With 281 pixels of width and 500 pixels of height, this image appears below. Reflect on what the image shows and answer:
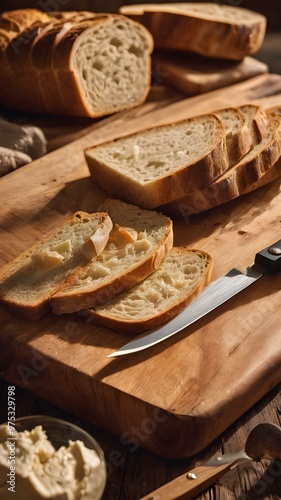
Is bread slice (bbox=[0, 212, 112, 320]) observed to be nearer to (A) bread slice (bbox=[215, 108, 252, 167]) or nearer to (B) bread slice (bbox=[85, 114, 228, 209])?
(B) bread slice (bbox=[85, 114, 228, 209])

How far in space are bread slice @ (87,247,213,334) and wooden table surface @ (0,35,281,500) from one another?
43 centimetres

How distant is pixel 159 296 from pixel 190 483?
0.85 metres

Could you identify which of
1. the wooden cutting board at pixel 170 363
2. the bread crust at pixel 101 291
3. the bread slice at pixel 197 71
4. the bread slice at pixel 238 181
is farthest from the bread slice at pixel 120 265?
the bread slice at pixel 197 71

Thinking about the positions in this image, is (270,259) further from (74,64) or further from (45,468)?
(74,64)

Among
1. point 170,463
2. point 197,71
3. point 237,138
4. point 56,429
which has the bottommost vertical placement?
point 170,463

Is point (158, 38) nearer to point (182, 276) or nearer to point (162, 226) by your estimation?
point (162, 226)

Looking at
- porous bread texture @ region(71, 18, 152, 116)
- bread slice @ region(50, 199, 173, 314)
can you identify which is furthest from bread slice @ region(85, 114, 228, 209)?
porous bread texture @ region(71, 18, 152, 116)

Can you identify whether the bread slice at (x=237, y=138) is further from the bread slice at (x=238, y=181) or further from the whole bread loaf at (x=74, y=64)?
the whole bread loaf at (x=74, y=64)

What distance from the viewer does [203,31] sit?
17.7ft

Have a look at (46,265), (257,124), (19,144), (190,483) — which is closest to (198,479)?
(190,483)

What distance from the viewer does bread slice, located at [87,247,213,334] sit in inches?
120

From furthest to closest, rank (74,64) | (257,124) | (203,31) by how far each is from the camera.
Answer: (203,31) < (74,64) < (257,124)

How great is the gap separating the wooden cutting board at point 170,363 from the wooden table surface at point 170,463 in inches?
1.8

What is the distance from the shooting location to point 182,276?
10.8 feet
